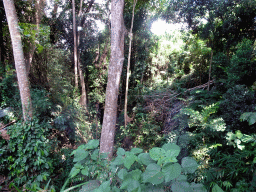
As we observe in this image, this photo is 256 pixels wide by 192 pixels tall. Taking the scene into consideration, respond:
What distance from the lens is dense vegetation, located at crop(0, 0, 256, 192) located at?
3.82 feet

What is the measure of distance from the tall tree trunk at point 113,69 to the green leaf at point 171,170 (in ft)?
11.5

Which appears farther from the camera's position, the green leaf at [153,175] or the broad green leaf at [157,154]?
the broad green leaf at [157,154]

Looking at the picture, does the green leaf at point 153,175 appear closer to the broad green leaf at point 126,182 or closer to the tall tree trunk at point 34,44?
the broad green leaf at point 126,182

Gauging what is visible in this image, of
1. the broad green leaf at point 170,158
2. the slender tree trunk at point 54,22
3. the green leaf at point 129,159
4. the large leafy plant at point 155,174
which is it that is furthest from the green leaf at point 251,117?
the slender tree trunk at point 54,22

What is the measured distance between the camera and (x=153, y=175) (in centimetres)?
80

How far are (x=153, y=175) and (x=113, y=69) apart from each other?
12.1 ft

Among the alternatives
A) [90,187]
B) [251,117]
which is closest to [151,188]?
[90,187]

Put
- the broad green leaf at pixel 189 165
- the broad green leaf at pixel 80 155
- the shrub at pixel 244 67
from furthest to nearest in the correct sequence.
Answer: the shrub at pixel 244 67 → the broad green leaf at pixel 80 155 → the broad green leaf at pixel 189 165

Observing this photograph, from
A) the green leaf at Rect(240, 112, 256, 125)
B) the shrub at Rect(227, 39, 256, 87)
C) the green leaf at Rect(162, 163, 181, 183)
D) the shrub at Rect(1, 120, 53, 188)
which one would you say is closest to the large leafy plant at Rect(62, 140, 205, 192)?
the green leaf at Rect(162, 163, 181, 183)

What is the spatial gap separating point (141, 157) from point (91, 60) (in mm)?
8576

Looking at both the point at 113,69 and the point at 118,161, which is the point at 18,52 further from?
the point at 118,161

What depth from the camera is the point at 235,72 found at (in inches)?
163

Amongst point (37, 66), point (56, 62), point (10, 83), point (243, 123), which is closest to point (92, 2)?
point (56, 62)

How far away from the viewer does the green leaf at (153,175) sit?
0.77 m
